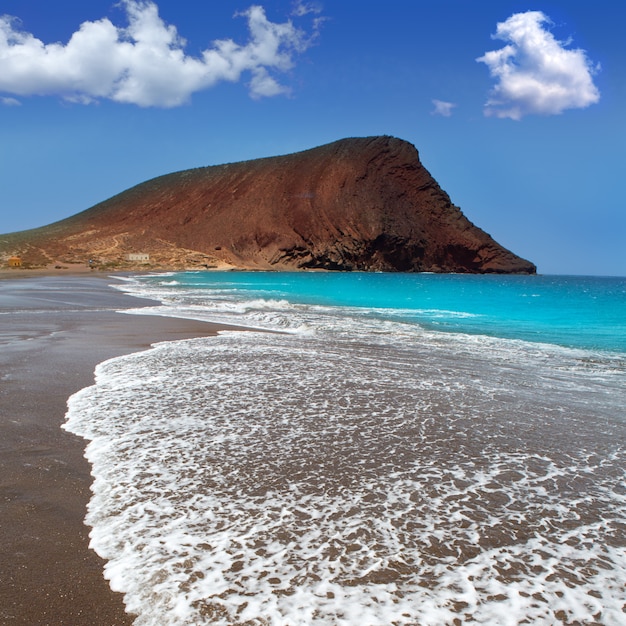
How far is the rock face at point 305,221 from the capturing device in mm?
99875

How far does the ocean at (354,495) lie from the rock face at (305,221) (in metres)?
83.6

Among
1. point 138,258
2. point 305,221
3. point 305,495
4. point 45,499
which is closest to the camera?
point 45,499

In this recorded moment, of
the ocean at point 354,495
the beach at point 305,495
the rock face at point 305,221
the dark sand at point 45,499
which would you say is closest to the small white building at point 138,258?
the rock face at point 305,221

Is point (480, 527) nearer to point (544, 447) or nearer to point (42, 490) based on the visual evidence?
point (544, 447)

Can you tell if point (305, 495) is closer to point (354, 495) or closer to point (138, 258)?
point (354, 495)

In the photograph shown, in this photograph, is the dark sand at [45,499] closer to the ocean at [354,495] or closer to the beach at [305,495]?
the beach at [305,495]

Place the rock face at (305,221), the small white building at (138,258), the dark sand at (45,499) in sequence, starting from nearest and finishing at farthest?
the dark sand at (45,499) → the small white building at (138,258) → the rock face at (305,221)

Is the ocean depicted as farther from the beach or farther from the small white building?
the small white building

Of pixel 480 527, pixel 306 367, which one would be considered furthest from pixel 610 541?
pixel 306 367

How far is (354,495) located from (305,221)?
341ft

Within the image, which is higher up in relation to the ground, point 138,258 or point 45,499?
point 138,258

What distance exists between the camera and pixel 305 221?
105875 mm

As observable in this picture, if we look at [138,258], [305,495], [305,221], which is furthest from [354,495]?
[305,221]

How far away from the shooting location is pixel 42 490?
389 centimetres
